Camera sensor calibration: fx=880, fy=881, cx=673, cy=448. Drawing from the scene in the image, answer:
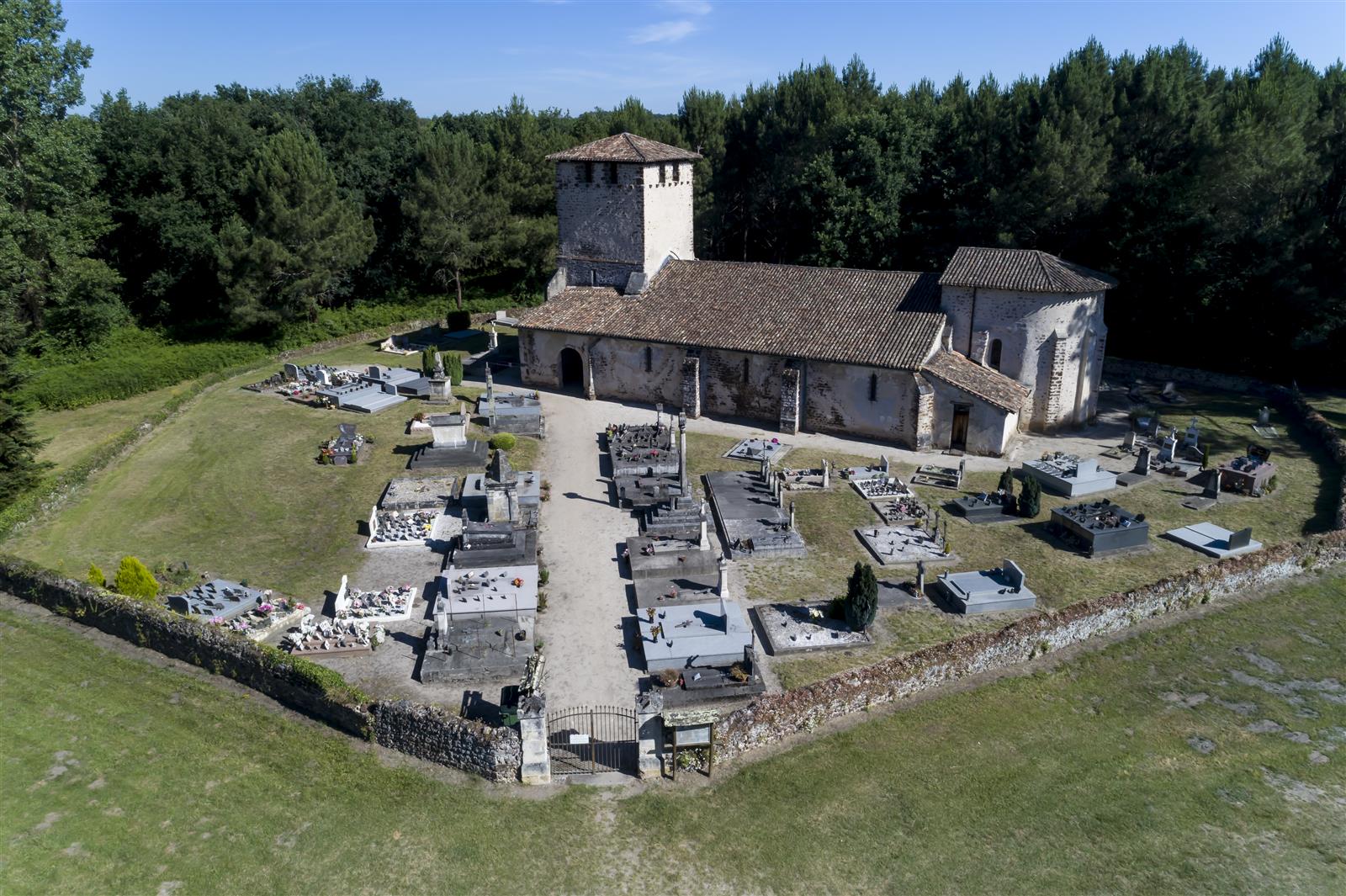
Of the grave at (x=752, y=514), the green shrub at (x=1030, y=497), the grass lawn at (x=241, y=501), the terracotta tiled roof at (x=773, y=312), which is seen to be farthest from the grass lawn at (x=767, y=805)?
the terracotta tiled roof at (x=773, y=312)

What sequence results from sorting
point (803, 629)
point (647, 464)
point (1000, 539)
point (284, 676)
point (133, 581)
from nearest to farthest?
point (284, 676) → point (803, 629) → point (133, 581) → point (1000, 539) → point (647, 464)

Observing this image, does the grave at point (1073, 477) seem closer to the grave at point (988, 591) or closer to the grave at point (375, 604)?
the grave at point (988, 591)

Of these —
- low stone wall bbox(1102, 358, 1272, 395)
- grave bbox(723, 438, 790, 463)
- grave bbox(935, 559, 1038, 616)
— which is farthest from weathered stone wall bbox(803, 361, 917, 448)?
low stone wall bbox(1102, 358, 1272, 395)

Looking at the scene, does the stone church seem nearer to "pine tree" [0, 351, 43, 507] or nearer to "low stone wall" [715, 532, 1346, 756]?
"low stone wall" [715, 532, 1346, 756]

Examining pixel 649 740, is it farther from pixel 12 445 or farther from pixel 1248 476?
pixel 1248 476

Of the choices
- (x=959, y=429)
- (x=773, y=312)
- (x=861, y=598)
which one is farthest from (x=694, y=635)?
(x=773, y=312)

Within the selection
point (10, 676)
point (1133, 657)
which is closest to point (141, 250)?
point (10, 676)
